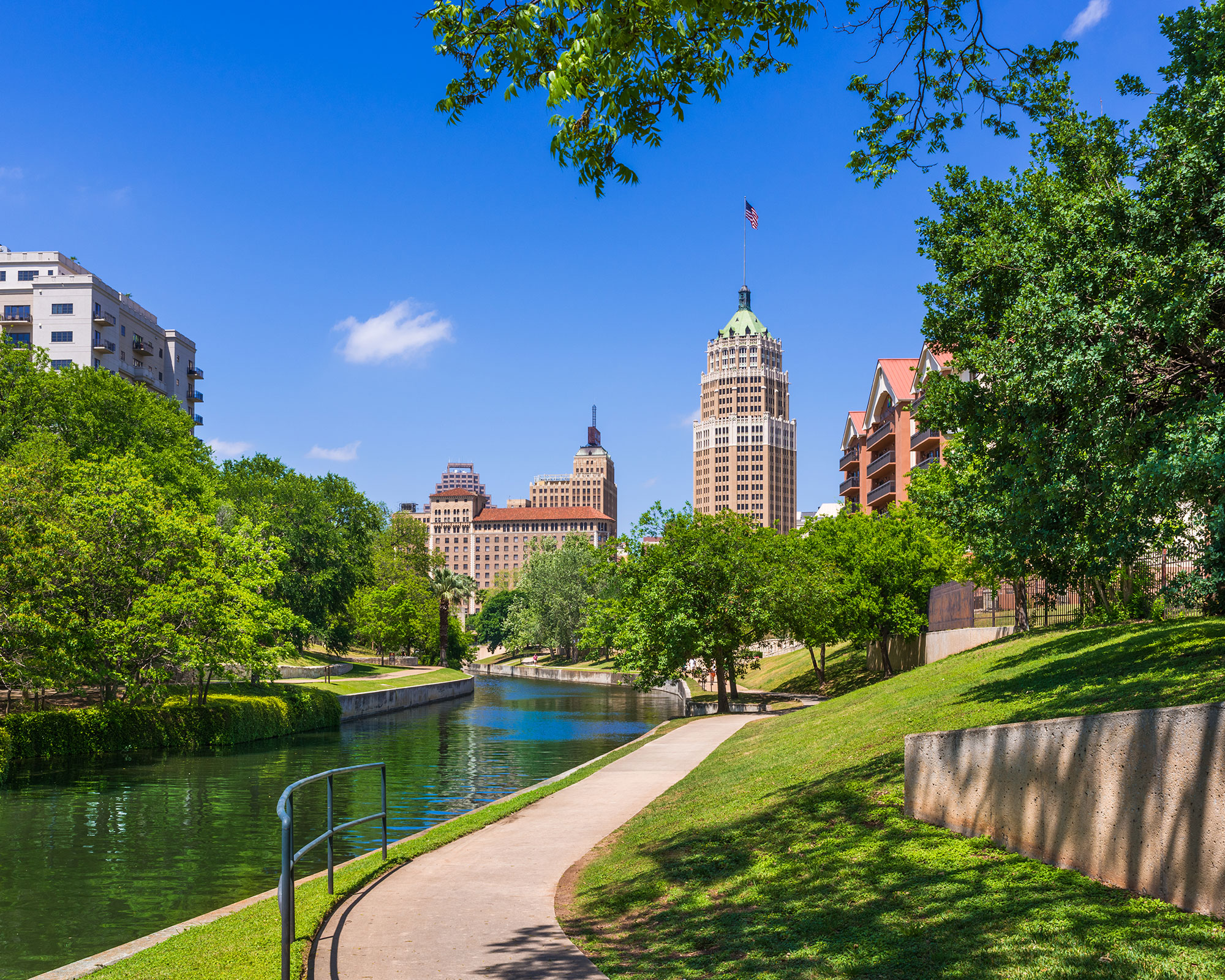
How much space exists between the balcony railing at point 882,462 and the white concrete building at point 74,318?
63.1 meters

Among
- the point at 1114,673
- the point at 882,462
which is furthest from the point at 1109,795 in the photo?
the point at 882,462

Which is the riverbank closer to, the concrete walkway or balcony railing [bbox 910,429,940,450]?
balcony railing [bbox 910,429,940,450]

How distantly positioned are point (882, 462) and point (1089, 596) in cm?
3747

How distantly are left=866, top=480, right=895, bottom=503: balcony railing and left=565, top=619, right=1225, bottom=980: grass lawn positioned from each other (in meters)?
50.3

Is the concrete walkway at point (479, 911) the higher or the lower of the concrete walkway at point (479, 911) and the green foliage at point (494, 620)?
the higher

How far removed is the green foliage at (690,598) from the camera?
1371 inches

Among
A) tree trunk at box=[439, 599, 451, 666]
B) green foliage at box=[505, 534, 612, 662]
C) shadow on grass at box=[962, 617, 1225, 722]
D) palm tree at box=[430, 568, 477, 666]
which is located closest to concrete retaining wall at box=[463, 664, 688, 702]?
green foliage at box=[505, 534, 612, 662]

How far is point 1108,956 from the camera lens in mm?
6023

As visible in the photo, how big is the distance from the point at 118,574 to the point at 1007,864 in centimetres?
3121

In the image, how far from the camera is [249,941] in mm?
8250

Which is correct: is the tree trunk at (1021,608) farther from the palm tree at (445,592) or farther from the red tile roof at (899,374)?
the palm tree at (445,592)

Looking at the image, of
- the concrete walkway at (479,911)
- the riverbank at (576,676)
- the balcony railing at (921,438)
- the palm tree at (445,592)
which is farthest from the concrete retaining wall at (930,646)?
the palm tree at (445,592)

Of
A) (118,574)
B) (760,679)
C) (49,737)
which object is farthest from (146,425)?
(760,679)

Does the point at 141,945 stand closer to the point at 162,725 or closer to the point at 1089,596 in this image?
the point at 162,725
